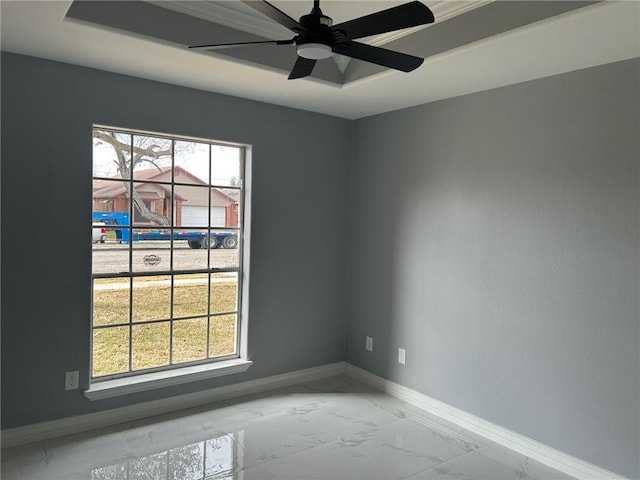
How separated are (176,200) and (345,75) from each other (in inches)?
59.3

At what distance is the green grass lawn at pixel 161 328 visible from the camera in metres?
3.28

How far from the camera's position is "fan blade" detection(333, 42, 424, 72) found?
1897 mm

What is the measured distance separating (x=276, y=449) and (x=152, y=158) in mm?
2132

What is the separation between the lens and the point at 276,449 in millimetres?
2926

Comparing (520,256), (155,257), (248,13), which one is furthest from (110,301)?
(520,256)

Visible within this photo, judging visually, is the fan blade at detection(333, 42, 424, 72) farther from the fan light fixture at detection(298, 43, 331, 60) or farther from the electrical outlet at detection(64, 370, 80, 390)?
the electrical outlet at detection(64, 370, 80, 390)

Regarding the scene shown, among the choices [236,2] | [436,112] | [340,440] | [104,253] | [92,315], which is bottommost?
[340,440]

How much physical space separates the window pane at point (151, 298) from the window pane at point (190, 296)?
0.06m

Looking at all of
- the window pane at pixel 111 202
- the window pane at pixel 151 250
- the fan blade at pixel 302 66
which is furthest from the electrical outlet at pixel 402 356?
the fan blade at pixel 302 66

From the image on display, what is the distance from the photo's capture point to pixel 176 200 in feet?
11.5

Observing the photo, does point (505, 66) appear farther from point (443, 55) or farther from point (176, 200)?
point (176, 200)

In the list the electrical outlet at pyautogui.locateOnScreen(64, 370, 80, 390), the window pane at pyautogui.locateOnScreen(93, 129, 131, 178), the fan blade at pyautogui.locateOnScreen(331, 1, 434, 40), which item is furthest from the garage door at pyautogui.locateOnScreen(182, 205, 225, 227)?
the fan blade at pyautogui.locateOnScreen(331, 1, 434, 40)

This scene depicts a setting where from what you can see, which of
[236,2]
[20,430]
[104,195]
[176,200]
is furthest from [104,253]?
[236,2]

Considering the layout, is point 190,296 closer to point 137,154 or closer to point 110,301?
point 110,301
